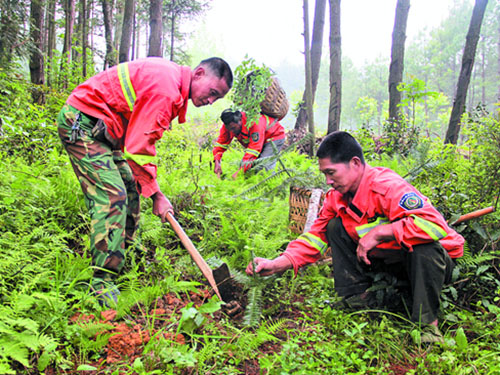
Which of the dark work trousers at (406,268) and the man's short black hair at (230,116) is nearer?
the dark work trousers at (406,268)

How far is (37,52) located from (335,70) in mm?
6384

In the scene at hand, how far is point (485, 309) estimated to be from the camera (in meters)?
3.12

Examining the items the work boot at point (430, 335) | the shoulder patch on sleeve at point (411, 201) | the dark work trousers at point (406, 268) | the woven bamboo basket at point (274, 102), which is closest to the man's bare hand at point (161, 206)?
the dark work trousers at point (406, 268)

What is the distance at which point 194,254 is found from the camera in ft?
9.34

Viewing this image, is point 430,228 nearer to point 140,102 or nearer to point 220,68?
point 220,68

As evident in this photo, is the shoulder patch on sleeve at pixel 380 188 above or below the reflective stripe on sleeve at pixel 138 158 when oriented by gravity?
below

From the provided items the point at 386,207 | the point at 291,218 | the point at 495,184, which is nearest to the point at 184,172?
the point at 291,218

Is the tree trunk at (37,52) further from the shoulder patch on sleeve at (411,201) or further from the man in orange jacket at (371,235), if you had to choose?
the shoulder patch on sleeve at (411,201)

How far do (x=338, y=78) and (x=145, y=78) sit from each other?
614 centimetres

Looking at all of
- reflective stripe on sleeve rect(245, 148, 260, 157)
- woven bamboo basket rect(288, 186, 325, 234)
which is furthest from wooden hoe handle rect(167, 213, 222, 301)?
reflective stripe on sleeve rect(245, 148, 260, 157)

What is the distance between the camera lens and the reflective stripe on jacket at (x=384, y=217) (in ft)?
8.57

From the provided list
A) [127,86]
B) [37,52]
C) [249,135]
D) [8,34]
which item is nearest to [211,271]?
[127,86]

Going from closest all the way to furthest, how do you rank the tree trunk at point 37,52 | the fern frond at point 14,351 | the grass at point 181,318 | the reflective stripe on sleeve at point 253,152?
the fern frond at point 14,351
the grass at point 181,318
the reflective stripe on sleeve at point 253,152
the tree trunk at point 37,52

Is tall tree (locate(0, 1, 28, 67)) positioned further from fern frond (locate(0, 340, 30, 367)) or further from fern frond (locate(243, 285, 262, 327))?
fern frond (locate(243, 285, 262, 327))
